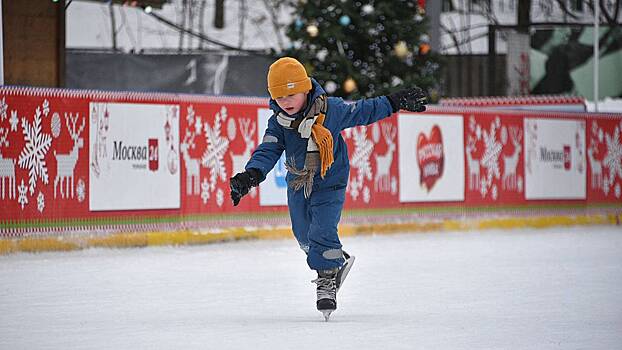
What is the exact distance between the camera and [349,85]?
53.5 feet

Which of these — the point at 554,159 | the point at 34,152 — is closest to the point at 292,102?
the point at 34,152

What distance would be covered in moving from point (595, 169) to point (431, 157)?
9.66 feet

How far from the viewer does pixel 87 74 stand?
988 inches

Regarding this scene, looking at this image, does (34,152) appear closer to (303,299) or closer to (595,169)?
(303,299)

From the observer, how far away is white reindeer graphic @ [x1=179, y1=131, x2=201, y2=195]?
12008 millimetres

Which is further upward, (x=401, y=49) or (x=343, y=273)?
(x=401, y=49)

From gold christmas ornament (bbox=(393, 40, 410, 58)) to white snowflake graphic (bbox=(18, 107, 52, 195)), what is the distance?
680cm

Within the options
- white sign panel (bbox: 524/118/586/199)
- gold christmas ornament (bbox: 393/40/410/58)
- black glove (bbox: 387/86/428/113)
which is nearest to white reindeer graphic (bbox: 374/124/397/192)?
white sign panel (bbox: 524/118/586/199)

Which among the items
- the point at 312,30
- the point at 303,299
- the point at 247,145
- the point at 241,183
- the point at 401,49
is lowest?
the point at 303,299

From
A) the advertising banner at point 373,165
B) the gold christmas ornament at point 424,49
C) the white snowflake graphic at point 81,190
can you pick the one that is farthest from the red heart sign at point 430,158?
the white snowflake graphic at point 81,190

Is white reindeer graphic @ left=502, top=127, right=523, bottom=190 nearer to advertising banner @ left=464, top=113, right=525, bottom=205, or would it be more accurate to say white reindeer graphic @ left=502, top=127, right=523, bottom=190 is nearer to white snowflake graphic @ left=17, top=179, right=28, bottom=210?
advertising banner @ left=464, top=113, right=525, bottom=205

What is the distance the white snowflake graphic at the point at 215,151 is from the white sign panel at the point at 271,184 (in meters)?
0.48

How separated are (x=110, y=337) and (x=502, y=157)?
9994mm

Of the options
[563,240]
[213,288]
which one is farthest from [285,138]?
[563,240]
